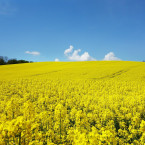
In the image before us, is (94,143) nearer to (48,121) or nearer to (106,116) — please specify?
(48,121)

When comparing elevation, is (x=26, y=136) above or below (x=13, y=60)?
below

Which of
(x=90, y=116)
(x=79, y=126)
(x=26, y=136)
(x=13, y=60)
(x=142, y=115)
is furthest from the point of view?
(x=13, y=60)

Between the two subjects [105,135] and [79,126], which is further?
[79,126]

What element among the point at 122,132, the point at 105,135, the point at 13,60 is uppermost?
the point at 13,60

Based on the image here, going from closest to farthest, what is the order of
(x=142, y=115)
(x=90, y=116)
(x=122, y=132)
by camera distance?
(x=122, y=132) < (x=90, y=116) < (x=142, y=115)

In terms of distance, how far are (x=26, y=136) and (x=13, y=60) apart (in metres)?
76.2

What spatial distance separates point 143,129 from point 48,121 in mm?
3964

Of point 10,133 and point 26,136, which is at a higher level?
point 10,133

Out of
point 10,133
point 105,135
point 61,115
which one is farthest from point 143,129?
point 10,133

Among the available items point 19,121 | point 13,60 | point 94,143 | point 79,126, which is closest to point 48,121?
point 79,126

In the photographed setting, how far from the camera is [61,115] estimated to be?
4754 mm

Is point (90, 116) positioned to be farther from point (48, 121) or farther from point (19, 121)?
point (19, 121)

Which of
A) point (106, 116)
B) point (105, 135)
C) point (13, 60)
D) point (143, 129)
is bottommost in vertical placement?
point (106, 116)

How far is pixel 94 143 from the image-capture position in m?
2.73
